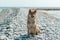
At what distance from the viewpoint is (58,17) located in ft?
6.30

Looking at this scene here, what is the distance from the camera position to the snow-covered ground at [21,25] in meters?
1.53

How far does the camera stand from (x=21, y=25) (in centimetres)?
176

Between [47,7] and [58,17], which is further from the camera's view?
[47,7]

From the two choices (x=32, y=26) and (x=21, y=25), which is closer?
(x=32, y=26)

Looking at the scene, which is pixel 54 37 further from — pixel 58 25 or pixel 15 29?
pixel 15 29

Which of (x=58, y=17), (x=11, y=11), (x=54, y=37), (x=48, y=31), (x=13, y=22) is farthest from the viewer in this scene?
(x=11, y=11)

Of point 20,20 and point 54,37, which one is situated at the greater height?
point 20,20

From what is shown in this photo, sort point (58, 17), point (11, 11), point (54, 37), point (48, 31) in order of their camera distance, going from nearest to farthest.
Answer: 1. point (54, 37)
2. point (48, 31)
3. point (58, 17)
4. point (11, 11)

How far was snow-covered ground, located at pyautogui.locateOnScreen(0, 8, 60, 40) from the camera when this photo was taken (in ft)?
5.03
